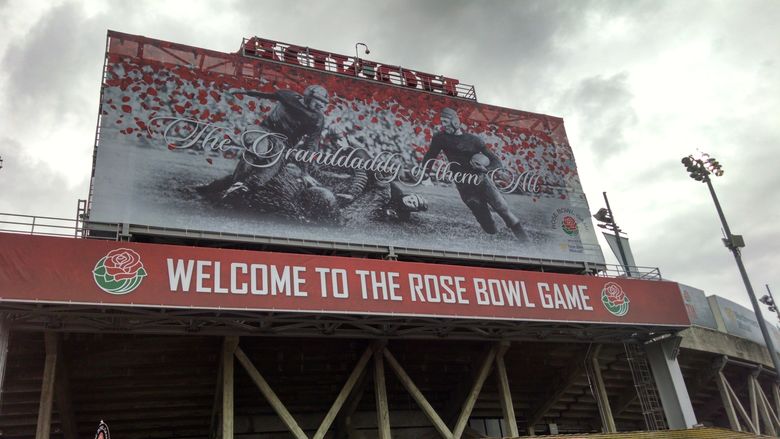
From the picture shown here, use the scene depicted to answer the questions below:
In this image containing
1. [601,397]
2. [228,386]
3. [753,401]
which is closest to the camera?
[228,386]

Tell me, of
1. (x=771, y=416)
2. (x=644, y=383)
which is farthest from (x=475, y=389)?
(x=771, y=416)

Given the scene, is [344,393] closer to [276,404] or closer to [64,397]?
[276,404]

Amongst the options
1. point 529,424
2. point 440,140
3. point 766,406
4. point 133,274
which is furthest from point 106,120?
point 766,406

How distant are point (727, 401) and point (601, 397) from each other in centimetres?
965

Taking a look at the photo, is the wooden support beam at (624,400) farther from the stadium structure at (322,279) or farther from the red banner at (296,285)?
the red banner at (296,285)

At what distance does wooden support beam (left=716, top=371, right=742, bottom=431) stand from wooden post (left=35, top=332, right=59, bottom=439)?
2746 centimetres

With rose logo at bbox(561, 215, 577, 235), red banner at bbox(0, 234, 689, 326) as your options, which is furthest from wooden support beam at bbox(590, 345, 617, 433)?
rose logo at bbox(561, 215, 577, 235)

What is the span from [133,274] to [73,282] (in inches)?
52.7

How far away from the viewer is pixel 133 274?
50.9 feet

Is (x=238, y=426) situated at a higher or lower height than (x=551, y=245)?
lower

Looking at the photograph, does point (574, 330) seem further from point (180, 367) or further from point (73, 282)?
point (73, 282)

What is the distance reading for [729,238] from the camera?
22094mm

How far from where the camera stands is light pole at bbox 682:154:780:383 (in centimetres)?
2116

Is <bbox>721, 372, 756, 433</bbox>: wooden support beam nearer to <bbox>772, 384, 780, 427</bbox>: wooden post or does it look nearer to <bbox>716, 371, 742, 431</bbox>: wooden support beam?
<bbox>716, 371, 742, 431</bbox>: wooden support beam
